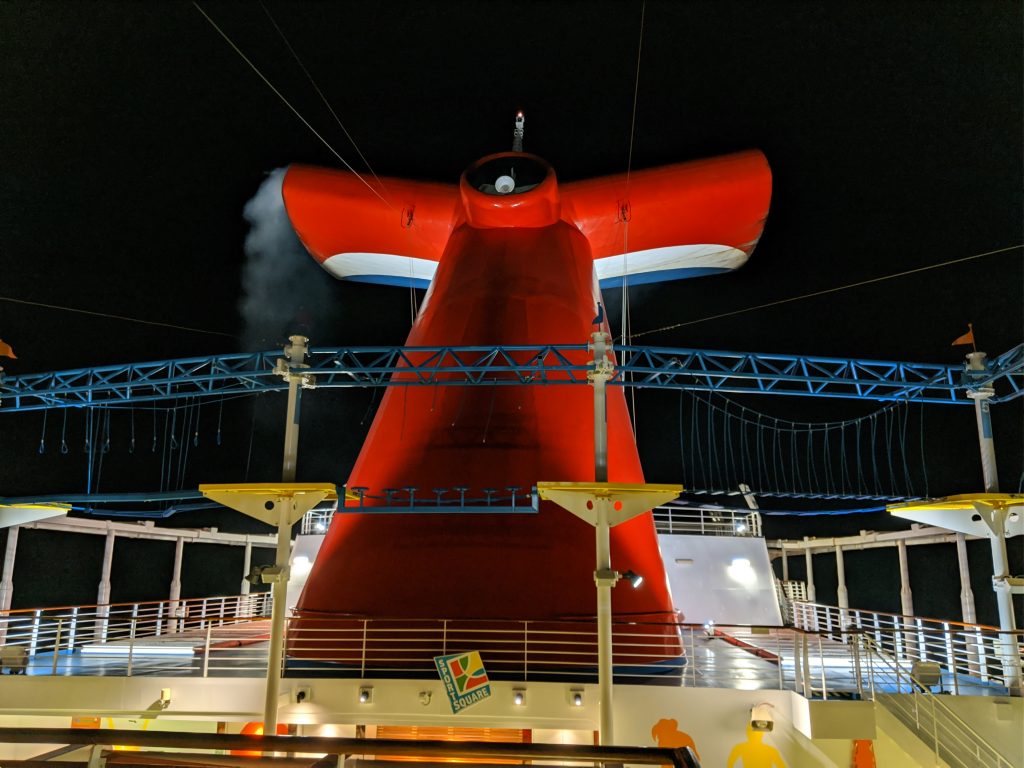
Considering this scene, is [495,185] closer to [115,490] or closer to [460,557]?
[460,557]

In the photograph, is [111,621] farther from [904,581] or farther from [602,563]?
[904,581]

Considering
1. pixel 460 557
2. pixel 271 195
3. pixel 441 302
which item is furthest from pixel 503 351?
pixel 271 195

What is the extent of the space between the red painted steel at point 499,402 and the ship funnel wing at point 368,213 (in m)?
0.03

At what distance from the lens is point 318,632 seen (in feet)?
26.4

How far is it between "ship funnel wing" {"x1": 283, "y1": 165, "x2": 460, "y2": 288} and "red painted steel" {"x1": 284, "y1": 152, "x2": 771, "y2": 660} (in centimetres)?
3

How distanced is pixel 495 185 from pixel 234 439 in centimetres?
1422

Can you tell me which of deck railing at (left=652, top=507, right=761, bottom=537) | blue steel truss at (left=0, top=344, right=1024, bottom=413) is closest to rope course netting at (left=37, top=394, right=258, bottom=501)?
blue steel truss at (left=0, top=344, right=1024, bottom=413)

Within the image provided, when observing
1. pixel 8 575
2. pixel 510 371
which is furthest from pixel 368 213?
pixel 8 575

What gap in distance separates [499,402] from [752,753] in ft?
16.1

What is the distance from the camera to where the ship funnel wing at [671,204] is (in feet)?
38.0

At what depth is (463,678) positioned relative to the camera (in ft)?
22.7

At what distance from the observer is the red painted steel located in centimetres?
805

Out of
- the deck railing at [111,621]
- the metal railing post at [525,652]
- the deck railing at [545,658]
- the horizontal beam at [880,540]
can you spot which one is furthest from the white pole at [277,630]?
the horizontal beam at [880,540]

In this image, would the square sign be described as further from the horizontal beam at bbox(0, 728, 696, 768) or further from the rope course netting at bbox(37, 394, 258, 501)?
the rope course netting at bbox(37, 394, 258, 501)
